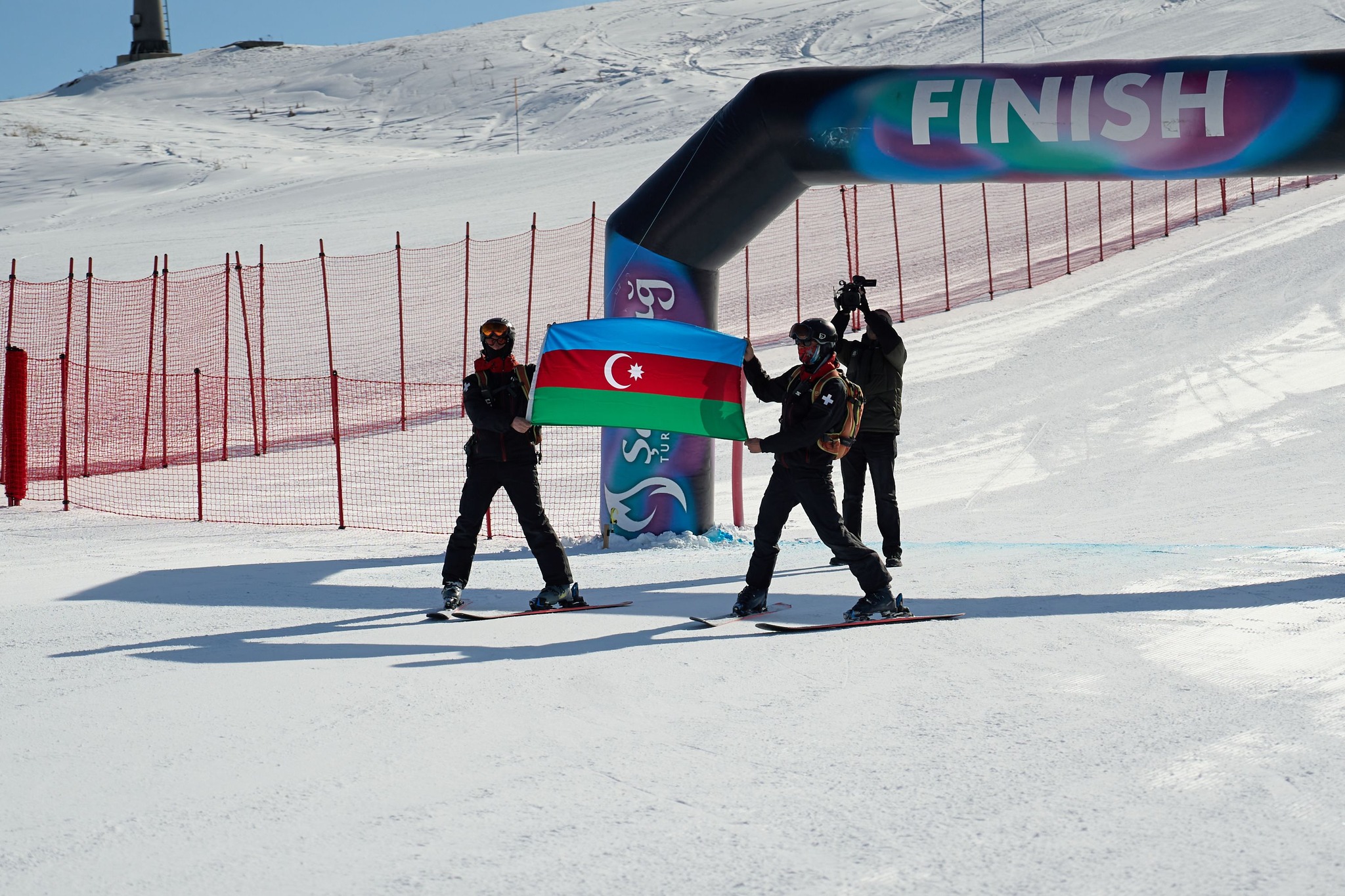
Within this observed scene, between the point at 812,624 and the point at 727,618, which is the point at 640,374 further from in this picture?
the point at 812,624

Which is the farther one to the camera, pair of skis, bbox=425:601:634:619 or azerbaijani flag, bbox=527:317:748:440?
azerbaijani flag, bbox=527:317:748:440

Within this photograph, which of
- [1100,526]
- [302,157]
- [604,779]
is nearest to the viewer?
[604,779]

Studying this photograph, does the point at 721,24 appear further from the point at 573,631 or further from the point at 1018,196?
the point at 573,631

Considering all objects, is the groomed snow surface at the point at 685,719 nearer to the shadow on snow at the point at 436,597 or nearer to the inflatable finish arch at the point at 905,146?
the shadow on snow at the point at 436,597

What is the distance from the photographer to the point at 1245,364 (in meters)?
15.5

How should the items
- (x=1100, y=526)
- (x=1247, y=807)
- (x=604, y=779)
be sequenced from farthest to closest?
(x=1100, y=526) → (x=604, y=779) → (x=1247, y=807)

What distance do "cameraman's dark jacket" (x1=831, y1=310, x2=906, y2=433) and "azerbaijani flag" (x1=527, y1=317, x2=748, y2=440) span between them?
31.3 inches

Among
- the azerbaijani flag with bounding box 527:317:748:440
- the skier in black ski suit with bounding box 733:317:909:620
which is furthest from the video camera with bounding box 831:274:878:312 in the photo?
the skier in black ski suit with bounding box 733:317:909:620

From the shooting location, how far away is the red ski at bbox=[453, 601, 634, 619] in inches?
291

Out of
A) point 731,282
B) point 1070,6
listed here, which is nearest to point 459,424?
point 731,282

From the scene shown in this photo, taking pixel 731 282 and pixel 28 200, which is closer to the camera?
pixel 731 282

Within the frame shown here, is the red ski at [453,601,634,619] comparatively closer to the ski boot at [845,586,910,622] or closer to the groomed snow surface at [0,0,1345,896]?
the groomed snow surface at [0,0,1345,896]

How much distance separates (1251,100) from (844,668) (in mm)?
4676

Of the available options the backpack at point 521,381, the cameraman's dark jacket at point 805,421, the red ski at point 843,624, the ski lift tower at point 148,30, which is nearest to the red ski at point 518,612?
the backpack at point 521,381
